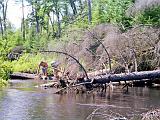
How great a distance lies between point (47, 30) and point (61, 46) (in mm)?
38086

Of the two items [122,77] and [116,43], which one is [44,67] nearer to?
[116,43]

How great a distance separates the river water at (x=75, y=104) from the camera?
14992mm

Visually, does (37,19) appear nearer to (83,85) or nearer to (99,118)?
(83,85)

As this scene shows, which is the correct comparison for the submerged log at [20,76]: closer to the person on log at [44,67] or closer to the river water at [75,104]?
the person on log at [44,67]

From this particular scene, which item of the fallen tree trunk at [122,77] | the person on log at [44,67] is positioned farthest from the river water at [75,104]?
the person on log at [44,67]

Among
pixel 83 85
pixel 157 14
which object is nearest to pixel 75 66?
pixel 83 85

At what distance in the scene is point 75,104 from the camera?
18.2 metres

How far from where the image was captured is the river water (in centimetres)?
1499

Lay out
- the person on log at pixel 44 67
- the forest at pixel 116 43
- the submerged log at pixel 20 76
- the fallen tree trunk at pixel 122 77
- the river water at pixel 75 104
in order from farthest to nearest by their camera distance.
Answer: the submerged log at pixel 20 76, the person on log at pixel 44 67, the forest at pixel 116 43, the fallen tree trunk at pixel 122 77, the river water at pixel 75 104

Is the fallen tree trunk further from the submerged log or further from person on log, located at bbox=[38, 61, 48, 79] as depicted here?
the submerged log

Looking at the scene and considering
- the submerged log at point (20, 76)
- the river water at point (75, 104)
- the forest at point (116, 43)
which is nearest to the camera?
the river water at point (75, 104)

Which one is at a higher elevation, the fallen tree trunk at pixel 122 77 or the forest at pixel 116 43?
the forest at pixel 116 43

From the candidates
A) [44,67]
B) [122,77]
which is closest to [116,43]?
[122,77]

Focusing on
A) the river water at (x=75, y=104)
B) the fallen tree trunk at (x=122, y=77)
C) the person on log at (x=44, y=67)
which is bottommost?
the river water at (x=75, y=104)
